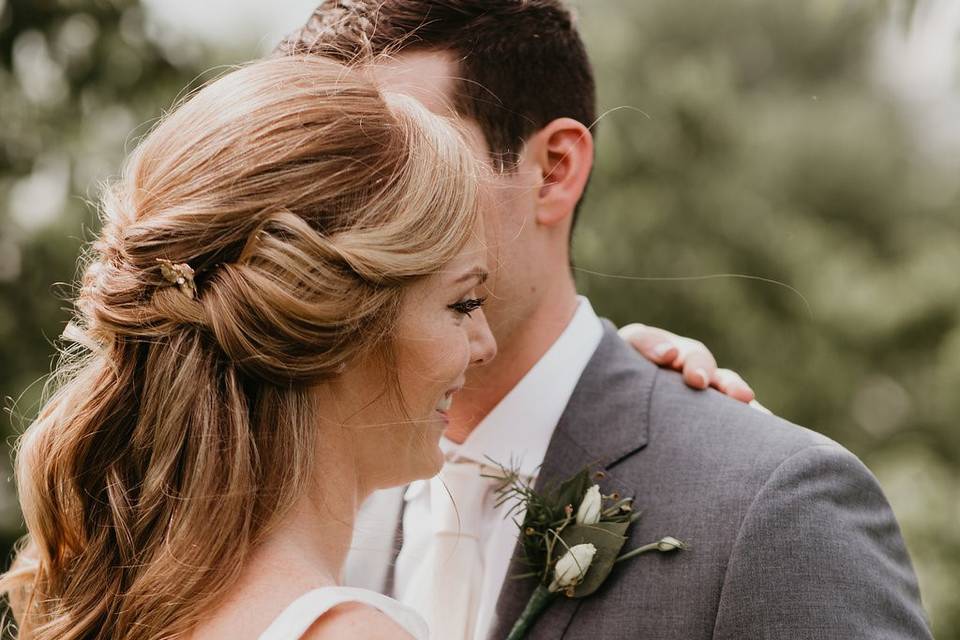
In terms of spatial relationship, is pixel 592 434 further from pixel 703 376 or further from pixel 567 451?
pixel 703 376

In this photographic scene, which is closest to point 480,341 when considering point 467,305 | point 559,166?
point 467,305

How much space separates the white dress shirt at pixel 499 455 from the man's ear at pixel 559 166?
0.30m

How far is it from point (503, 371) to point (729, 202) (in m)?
11.3

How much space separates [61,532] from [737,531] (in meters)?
1.48

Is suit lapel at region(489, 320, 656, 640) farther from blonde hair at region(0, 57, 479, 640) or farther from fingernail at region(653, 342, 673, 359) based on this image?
blonde hair at region(0, 57, 479, 640)

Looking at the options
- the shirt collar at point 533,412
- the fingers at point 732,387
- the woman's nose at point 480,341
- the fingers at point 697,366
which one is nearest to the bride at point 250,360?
the woman's nose at point 480,341

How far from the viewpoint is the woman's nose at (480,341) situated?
229 cm

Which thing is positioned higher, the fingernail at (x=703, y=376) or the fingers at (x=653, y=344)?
the fingernail at (x=703, y=376)

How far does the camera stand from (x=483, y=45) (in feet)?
10.1

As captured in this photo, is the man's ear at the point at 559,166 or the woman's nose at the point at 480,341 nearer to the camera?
the woman's nose at the point at 480,341

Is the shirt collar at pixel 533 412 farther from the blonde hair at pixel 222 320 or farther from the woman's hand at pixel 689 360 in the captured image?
the blonde hair at pixel 222 320

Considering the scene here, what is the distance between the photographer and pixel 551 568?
2471 mm

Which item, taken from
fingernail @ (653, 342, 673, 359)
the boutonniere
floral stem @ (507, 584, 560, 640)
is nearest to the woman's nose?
the boutonniere

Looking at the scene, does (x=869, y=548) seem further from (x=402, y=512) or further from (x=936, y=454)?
(x=936, y=454)
